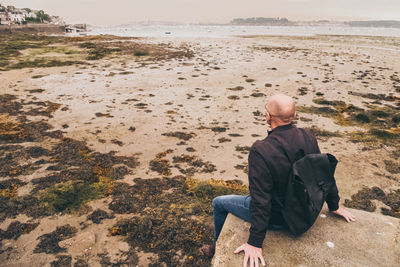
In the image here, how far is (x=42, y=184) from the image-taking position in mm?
4883

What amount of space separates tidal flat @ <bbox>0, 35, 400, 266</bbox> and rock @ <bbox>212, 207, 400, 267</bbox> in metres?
1.14

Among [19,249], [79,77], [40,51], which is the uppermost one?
[40,51]

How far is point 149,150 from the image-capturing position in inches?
250

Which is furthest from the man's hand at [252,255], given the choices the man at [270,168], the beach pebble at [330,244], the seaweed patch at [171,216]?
the seaweed patch at [171,216]

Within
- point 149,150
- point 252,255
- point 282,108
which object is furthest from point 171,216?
point 282,108

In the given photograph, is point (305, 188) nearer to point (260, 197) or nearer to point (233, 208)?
point (260, 197)

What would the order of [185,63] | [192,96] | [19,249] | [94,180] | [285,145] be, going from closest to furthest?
[285,145], [19,249], [94,180], [192,96], [185,63]

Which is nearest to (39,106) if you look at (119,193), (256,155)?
(119,193)

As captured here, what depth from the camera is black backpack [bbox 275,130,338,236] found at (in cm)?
220

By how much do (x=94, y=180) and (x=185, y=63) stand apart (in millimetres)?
11970

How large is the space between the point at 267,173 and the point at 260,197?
231 millimetres

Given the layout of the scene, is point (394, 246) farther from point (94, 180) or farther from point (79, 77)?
point (79, 77)

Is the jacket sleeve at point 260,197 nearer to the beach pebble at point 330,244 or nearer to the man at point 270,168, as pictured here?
the man at point 270,168

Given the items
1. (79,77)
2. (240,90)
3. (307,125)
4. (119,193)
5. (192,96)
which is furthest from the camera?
(79,77)
